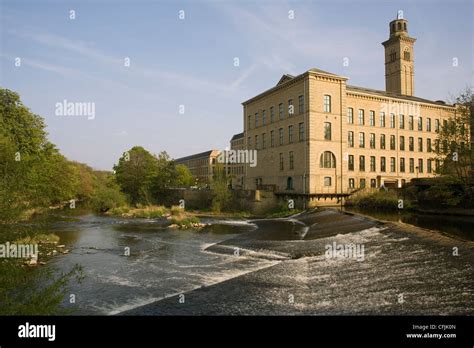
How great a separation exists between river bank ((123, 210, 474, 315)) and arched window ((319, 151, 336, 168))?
78.3 ft

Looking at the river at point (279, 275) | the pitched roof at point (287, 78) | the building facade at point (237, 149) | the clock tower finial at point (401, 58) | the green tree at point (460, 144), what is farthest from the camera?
the building facade at point (237, 149)

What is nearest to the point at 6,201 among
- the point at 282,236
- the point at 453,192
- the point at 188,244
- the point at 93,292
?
the point at 93,292

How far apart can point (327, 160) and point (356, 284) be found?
3132 cm

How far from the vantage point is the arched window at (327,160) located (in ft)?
133

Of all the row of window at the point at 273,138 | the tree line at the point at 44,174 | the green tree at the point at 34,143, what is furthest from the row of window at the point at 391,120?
the green tree at the point at 34,143

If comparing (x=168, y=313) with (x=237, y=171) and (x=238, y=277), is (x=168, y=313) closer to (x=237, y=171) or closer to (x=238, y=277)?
(x=238, y=277)

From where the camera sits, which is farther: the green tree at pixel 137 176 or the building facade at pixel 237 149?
the building facade at pixel 237 149

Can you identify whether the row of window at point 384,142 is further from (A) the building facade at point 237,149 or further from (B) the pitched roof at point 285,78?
(A) the building facade at point 237,149

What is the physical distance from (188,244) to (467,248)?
1400 centimetres

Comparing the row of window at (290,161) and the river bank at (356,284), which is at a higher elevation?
the row of window at (290,161)

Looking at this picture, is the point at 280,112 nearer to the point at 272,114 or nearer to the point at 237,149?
the point at 272,114

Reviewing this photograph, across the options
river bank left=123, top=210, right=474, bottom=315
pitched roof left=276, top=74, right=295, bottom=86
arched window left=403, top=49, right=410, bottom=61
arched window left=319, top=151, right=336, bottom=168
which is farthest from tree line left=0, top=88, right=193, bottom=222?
arched window left=403, top=49, right=410, bottom=61

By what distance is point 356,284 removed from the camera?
10812 millimetres

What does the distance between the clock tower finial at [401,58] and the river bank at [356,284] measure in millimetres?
51710
